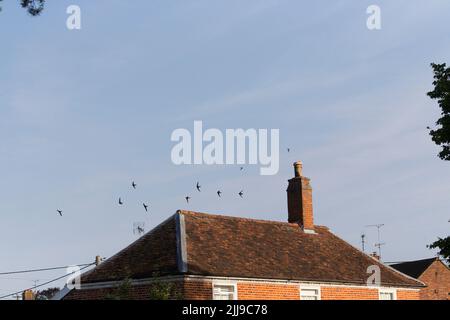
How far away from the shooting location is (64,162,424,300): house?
26750 millimetres

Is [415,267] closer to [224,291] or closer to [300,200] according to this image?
[300,200]

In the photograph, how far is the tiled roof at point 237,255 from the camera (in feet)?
90.3

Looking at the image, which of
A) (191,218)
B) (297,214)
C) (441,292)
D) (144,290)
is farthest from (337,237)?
(441,292)

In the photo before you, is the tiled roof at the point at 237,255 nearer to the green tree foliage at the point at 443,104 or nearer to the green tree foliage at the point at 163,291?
the green tree foliage at the point at 163,291

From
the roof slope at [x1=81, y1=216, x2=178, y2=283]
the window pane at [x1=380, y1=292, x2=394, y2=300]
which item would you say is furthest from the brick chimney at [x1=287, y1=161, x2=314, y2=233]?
the roof slope at [x1=81, y1=216, x2=178, y2=283]

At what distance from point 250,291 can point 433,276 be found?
33856mm

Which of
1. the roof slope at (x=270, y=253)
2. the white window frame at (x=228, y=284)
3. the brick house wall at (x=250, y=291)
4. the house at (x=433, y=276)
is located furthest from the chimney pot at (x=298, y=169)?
the house at (x=433, y=276)

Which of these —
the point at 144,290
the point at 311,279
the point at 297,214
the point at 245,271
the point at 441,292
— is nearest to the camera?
the point at 144,290

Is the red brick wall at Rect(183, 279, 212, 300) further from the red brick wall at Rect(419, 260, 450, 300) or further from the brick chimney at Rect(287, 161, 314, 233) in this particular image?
the red brick wall at Rect(419, 260, 450, 300)

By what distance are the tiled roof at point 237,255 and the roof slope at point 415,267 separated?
21842 millimetres

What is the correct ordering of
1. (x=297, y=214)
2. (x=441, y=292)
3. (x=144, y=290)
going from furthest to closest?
(x=441, y=292)
(x=297, y=214)
(x=144, y=290)

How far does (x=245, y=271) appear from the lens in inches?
1113
